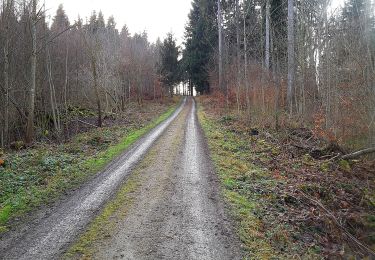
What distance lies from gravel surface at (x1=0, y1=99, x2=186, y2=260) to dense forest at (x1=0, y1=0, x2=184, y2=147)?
9097mm

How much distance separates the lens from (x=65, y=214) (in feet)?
25.7

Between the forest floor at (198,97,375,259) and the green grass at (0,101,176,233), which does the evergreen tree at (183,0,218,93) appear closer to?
the green grass at (0,101,176,233)

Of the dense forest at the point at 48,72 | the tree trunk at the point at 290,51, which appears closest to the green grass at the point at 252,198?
the tree trunk at the point at 290,51

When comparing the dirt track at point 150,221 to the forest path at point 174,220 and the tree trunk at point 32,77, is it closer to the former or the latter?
the forest path at point 174,220

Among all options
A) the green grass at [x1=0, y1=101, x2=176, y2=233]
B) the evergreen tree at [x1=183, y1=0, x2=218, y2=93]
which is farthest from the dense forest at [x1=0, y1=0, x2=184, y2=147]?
the evergreen tree at [x1=183, y1=0, x2=218, y2=93]

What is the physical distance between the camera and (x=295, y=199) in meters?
9.12

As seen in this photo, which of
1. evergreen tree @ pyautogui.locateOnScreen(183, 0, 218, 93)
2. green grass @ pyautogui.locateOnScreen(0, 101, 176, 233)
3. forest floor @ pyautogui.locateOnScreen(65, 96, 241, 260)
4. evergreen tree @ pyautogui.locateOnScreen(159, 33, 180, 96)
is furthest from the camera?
evergreen tree @ pyautogui.locateOnScreen(159, 33, 180, 96)

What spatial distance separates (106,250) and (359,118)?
11583 millimetres

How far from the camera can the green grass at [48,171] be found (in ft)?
28.6

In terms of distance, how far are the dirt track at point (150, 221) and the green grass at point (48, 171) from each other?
0.62 meters

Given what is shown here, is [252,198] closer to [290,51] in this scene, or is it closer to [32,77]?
[290,51]

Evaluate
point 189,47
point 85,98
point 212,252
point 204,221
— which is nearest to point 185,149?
point 204,221

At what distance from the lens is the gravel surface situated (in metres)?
6.14

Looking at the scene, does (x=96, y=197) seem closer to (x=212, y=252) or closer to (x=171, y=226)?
(x=171, y=226)
